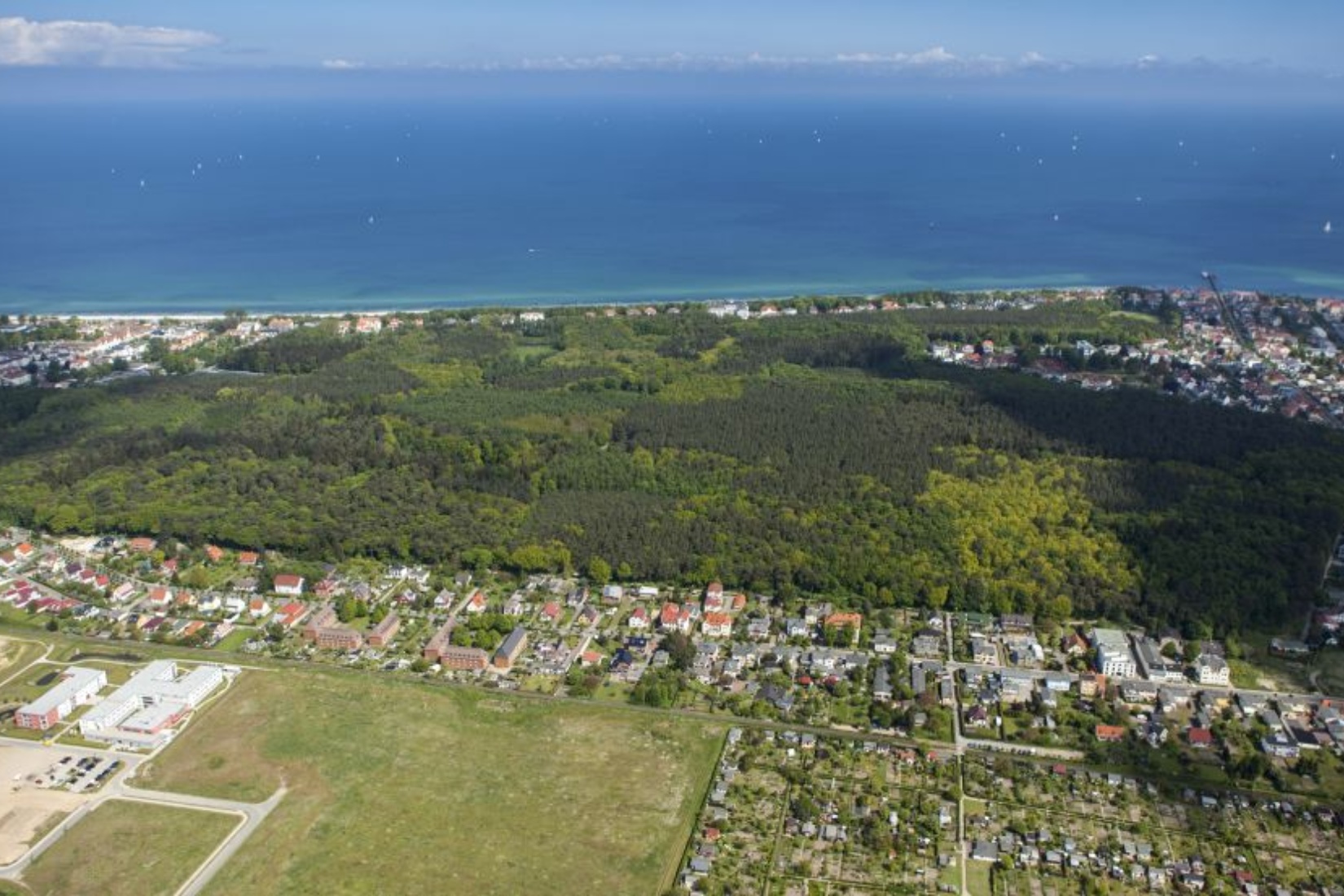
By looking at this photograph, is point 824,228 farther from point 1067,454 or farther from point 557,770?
point 557,770

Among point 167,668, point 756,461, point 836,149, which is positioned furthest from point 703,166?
point 167,668

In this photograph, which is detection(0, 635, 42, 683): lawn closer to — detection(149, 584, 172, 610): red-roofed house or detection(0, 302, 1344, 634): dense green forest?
detection(149, 584, 172, 610): red-roofed house

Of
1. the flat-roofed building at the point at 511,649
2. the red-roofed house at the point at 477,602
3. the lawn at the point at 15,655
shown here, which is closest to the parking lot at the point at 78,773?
the lawn at the point at 15,655

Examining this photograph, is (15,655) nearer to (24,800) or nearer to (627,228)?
(24,800)

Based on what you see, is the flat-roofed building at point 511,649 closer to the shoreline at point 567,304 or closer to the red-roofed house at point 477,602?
the red-roofed house at point 477,602

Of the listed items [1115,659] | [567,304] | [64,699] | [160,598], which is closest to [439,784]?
[64,699]

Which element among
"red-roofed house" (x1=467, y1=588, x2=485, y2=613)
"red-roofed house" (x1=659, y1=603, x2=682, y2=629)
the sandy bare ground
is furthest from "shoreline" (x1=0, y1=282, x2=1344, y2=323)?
the sandy bare ground
